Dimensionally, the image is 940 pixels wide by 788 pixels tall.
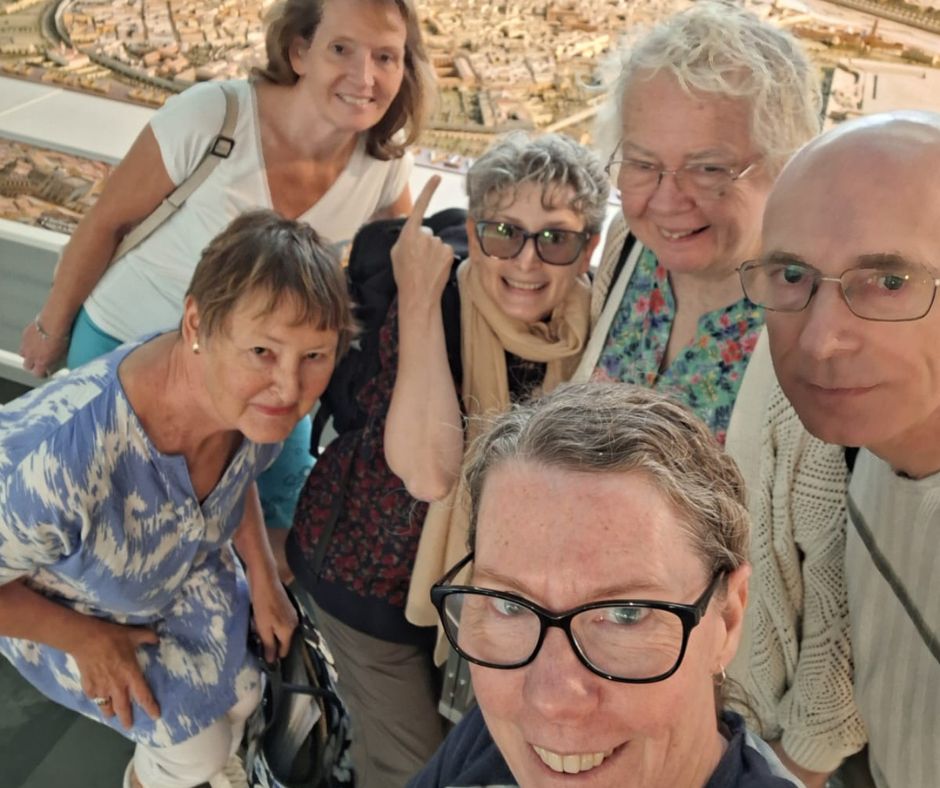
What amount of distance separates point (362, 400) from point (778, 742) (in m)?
1.06

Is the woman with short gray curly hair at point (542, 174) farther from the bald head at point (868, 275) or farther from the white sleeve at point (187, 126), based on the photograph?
the white sleeve at point (187, 126)

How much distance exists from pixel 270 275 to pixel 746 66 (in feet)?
3.08

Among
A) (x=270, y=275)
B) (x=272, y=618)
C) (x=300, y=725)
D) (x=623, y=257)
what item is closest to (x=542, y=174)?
(x=623, y=257)

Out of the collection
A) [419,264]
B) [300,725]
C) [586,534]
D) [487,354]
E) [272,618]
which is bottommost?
[300,725]

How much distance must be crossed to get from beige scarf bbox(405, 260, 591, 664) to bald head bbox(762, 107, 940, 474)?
0.63 m

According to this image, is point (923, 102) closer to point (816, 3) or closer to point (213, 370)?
point (816, 3)

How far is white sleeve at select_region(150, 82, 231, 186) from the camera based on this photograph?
219cm

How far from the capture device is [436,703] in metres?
2.15

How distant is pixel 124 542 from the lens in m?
1.84

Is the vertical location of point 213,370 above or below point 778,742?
above

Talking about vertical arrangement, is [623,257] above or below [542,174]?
below

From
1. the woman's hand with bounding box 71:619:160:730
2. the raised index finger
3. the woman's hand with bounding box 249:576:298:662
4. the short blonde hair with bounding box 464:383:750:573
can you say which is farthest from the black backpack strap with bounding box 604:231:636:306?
the woman's hand with bounding box 71:619:160:730

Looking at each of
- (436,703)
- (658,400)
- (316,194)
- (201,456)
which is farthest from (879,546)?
(316,194)

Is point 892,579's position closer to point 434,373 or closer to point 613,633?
point 613,633
